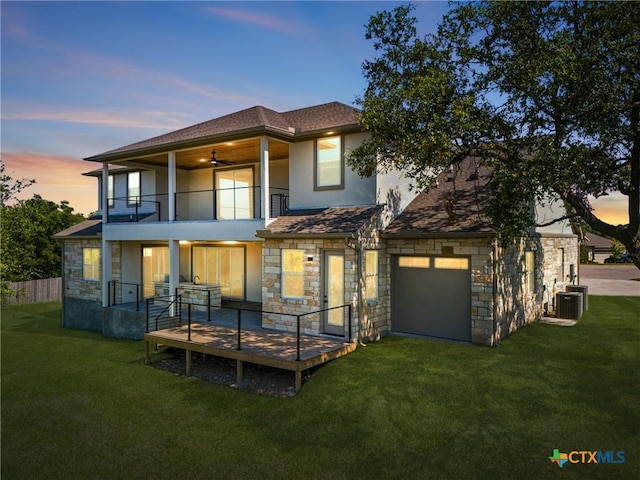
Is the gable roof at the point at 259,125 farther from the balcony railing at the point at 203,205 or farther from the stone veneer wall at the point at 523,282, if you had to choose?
the stone veneer wall at the point at 523,282

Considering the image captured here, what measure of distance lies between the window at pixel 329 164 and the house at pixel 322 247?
3 cm

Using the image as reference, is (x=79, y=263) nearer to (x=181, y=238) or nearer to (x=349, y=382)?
(x=181, y=238)

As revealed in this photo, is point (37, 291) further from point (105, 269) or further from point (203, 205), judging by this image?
point (203, 205)

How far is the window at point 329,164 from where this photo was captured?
499 inches

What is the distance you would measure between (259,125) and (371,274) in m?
5.48

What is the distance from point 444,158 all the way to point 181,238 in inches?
358

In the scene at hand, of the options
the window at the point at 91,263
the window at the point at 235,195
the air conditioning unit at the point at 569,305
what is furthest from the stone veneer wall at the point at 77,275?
the air conditioning unit at the point at 569,305

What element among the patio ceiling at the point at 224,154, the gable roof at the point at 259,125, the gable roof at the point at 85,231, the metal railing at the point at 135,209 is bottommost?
the gable roof at the point at 85,231

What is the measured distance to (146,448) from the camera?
21.9 feet

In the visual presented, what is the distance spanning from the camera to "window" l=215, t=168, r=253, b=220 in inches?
643

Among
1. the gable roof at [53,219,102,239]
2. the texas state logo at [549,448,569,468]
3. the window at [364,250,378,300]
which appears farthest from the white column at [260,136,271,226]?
the texas state logo at [549,448,569,468]

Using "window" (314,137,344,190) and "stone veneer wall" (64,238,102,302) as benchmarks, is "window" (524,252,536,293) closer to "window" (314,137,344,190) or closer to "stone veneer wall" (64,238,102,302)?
"window" (314,137,344,190)

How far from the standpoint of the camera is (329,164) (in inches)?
506

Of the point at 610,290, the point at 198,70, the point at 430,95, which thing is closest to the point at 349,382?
the point at 430,95
